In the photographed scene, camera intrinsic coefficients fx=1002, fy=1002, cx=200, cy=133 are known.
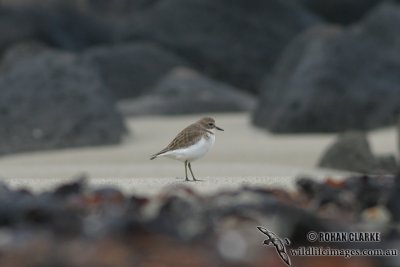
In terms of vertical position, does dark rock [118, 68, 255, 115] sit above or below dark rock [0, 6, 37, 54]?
below

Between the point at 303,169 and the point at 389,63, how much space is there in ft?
15.9

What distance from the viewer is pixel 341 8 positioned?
2578 centimetres

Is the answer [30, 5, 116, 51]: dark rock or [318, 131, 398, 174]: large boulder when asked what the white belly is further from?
[30, 5, 116, 51]: dark rock

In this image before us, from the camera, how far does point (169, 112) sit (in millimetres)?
17469

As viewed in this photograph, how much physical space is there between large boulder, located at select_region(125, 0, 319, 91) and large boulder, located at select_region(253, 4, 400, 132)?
6.36 meters

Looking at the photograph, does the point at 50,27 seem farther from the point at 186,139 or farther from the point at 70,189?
the point at 70,189

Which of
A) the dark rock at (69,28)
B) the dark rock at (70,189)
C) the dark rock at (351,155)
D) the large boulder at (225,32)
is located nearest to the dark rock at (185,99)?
the large boulder at (225,32)

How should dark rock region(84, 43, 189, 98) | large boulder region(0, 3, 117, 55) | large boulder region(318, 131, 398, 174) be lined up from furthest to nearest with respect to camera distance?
large boulder region(0, 3, 117, 55), dark rock region(84, 43, 189, 98), large boulder region(318, 131, 398, 174)

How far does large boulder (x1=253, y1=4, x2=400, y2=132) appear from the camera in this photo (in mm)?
14367

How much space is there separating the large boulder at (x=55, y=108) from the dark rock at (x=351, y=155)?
3595 mm

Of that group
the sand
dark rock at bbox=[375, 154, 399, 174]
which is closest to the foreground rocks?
the sand

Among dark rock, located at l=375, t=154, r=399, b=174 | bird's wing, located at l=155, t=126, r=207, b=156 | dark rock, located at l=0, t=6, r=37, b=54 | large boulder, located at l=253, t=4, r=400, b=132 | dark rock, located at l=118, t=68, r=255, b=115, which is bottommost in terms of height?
bird's wing, located at l=155, t=126, r=207, b=156

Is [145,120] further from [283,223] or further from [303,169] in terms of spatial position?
[283,223]

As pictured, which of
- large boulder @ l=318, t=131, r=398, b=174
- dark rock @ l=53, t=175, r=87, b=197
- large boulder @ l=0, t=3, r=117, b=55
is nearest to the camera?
dark rock @ l=53, t=175, r=87, b=197
